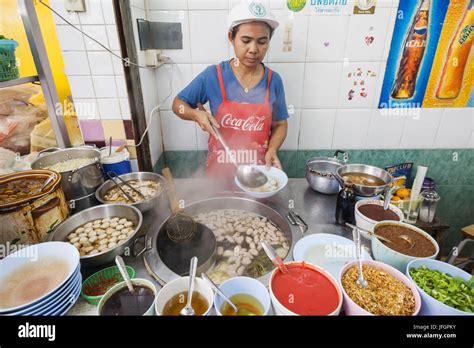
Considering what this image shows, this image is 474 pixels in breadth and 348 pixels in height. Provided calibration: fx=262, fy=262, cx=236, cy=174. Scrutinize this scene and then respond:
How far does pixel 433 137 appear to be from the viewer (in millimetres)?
3154

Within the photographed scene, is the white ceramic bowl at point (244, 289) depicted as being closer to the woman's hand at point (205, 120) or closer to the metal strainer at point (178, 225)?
the metal strainer at point (178, 225)

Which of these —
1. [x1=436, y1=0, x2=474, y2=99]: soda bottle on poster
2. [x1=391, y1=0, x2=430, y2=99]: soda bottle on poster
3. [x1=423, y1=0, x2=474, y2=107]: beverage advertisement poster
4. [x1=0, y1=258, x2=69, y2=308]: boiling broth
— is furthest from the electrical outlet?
[x1=436, y1=0, x2=474, y2=99]: soda bottle on poster

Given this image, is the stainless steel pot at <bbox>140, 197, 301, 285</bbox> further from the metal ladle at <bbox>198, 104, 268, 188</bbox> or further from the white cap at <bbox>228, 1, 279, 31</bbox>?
the white cap at <bbox>228, 1, 279, 31</bbox>

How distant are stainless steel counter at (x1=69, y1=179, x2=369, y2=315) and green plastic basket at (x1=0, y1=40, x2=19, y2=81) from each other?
132cm

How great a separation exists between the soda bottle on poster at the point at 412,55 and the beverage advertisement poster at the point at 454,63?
0.18 metres

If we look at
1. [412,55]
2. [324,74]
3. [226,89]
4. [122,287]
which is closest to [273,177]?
[226,89]

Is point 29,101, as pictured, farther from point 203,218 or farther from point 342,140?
point 342,140

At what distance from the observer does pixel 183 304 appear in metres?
1.10

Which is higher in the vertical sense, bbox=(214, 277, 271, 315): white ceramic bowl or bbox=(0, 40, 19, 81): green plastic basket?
bbox=(0, 40, 19, 81): green plastic basket

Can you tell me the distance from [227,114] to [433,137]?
254 cm

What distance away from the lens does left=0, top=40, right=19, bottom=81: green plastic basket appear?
66.1 inches

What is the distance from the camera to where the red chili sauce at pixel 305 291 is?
1.02 meters

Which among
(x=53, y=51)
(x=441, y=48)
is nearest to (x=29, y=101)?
(x=53, y=51)

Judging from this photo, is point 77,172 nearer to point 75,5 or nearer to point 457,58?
point 75,5
